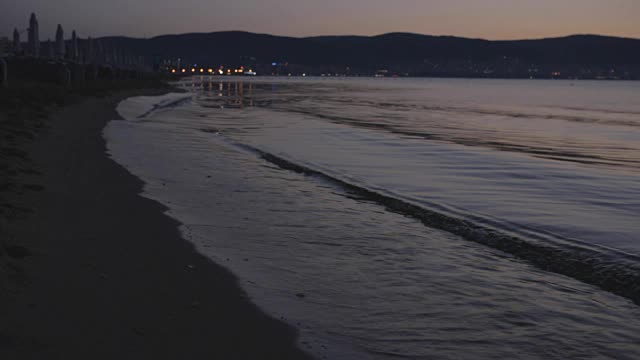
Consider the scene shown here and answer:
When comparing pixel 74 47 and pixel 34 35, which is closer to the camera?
pixel 34 35

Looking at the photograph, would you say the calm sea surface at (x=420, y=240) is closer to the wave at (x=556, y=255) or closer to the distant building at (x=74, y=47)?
the wave at (x=556, y=255)

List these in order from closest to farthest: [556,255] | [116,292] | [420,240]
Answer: [116,292] → [556,255] → [420,240]

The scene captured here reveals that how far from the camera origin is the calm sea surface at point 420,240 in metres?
6.07

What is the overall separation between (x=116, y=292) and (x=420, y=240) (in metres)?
4.94

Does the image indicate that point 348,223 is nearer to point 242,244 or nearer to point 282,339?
point 242,244

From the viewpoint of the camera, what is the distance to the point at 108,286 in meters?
6.41

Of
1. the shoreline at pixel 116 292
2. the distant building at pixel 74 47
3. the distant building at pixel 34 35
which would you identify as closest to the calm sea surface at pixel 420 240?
the shoreline at pixel 116 292

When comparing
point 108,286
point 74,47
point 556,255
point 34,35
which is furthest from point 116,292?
point 74,47

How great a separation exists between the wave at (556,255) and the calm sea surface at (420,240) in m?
0.03

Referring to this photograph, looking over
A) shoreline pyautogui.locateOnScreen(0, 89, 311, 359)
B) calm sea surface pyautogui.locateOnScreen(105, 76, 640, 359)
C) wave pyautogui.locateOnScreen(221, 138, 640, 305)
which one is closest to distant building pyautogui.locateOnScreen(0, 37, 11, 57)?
calm sea surface pyautogui.locateOnScreen(105, 76, 640, 359)

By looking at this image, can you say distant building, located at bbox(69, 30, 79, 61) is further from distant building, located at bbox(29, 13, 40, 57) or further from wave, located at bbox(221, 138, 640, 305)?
wave, located at bbox(221, 138, 640, 305)

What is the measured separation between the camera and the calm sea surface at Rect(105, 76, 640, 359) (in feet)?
19.9

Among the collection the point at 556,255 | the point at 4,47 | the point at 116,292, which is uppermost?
the point at 4,47

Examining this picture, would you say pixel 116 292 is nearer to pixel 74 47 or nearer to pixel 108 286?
pixel 108 286
